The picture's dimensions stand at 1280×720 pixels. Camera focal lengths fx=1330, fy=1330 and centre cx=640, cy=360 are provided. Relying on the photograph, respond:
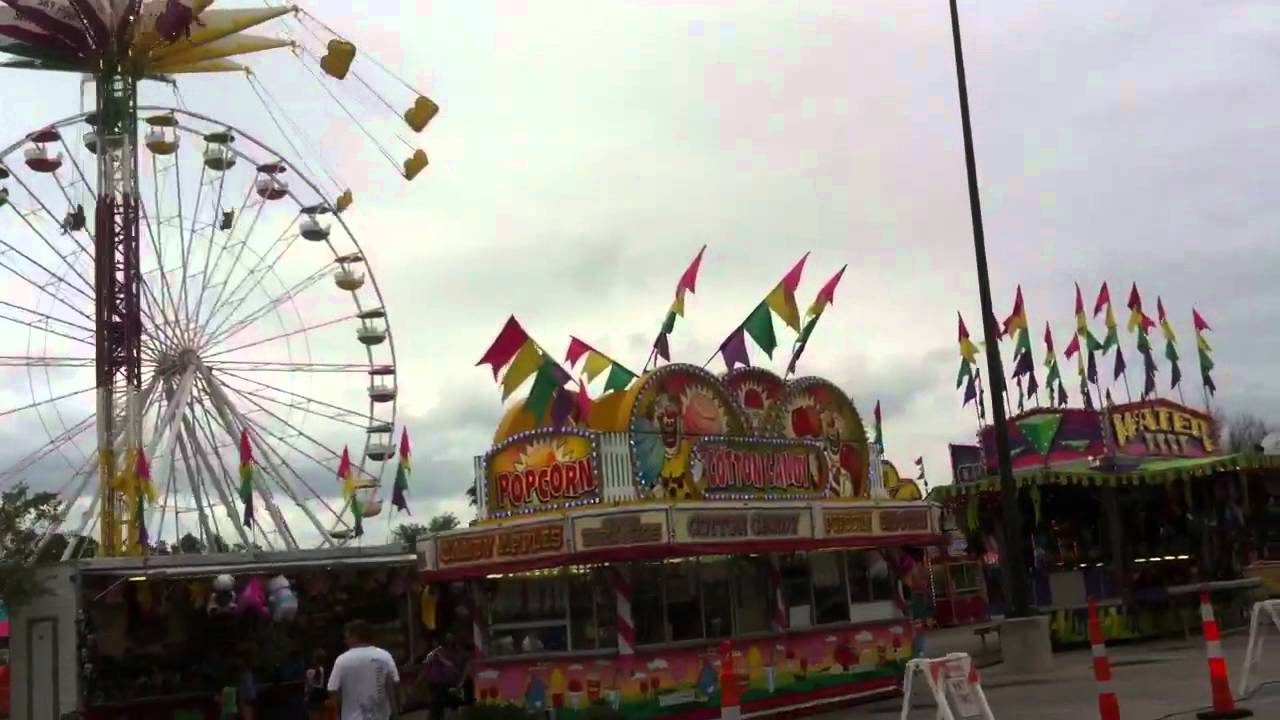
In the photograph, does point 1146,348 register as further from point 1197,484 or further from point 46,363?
point 46,363

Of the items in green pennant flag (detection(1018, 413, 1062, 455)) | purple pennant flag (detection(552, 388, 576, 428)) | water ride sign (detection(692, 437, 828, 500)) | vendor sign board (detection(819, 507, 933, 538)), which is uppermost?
green pennant flag (detection(1018, 413, 1062, 455))

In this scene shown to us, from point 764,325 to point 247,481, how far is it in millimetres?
11411

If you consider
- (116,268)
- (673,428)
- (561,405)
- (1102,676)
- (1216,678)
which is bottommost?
(1216,678)

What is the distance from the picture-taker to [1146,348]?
3127 centimetres

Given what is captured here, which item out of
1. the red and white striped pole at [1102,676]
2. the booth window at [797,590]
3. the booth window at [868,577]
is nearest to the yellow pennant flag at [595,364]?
the booth window at [797,590]

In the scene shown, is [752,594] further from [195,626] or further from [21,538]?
[21,538]

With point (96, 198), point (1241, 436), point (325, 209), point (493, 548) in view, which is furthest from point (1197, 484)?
point (1241, 436)

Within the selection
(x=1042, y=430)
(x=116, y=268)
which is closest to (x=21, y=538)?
(x=116, y=268)

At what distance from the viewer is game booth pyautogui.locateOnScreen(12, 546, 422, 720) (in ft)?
63.4

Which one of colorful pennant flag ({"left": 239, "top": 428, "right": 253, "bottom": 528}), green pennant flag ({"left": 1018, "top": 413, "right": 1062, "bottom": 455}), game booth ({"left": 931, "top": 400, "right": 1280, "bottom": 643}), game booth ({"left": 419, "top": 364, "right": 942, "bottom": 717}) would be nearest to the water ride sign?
game booth ({"left": 419, "top": 364, "right": 942, "bottom": 717})

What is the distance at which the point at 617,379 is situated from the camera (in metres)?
17.1

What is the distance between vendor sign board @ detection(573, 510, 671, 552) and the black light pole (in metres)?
6.38

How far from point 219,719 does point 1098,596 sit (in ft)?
56.7

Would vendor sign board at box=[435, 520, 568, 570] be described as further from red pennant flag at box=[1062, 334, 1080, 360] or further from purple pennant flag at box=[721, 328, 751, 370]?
red pennant flag at box=[1062, 334, 1080, 360]
